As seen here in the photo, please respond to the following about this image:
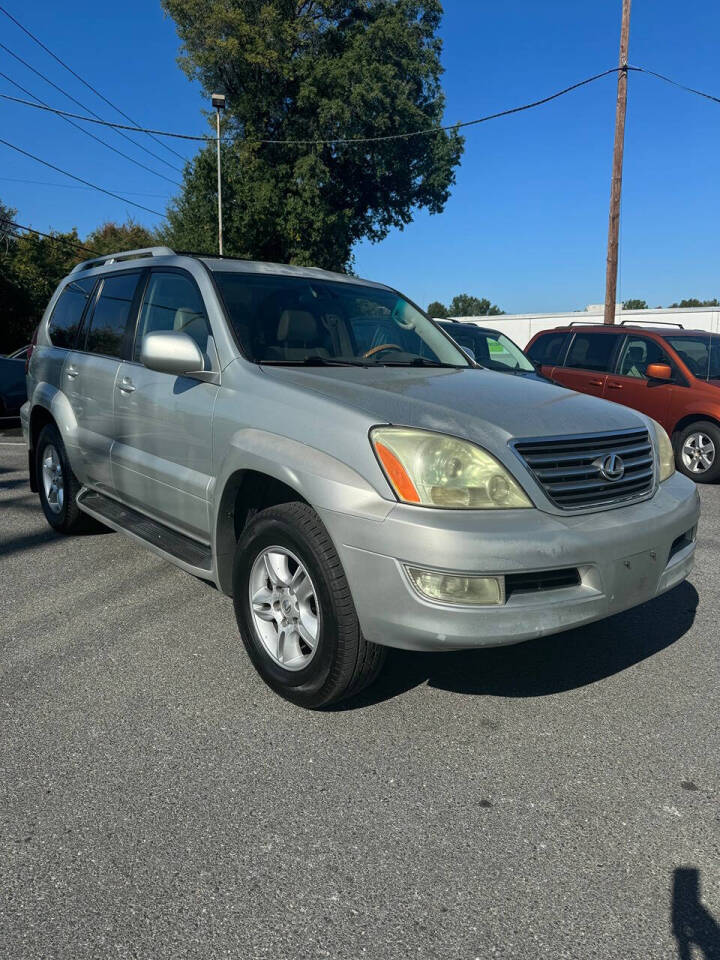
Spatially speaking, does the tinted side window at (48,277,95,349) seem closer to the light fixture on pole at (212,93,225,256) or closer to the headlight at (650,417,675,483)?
the headlight at (650,417,675,483)

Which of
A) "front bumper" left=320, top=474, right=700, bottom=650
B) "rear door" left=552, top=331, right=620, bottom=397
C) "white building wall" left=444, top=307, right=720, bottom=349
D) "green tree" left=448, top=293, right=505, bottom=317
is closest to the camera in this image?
"front bumper" left=320, top=474, right=700, bottom=650

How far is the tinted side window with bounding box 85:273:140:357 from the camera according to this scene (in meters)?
4.63

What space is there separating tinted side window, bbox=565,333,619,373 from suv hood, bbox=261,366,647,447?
6.46m

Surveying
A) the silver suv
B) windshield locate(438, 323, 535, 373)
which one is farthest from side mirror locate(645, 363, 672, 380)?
the silver suv

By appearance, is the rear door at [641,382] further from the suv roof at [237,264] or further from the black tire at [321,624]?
the black tire at [321,624]

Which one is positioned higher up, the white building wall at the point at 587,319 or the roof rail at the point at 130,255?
the white building wall at the point at 587,319

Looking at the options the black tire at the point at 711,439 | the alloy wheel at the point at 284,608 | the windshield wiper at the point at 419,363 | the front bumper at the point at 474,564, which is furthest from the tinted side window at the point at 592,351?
the alloy wheel at the point at 284,608

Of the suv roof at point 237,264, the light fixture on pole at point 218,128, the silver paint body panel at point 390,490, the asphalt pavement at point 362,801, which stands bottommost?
the asphalt pavement at point 362,801

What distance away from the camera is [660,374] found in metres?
8.66

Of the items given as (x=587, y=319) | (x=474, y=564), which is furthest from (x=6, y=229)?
(x=474, y=564)

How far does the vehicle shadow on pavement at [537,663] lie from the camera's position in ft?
10.8

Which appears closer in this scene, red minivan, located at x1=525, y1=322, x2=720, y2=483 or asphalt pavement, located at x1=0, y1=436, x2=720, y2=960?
asphalt pavement, located at x1=0, y1=436, x2=720, y2=960

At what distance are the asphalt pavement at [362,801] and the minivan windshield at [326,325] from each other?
1452 mm

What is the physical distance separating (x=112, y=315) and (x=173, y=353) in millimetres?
1574
